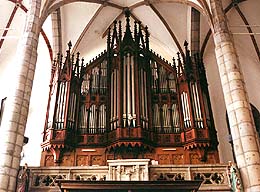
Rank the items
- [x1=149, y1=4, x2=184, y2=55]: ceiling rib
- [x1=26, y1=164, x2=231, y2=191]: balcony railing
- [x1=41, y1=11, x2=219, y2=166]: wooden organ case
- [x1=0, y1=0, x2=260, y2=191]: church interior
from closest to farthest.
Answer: [x1=0, y1=0, x2=260, y2=191]: church interior → [x1=26, y1=164, x2=231, y2=191]: balcony railing → [x1=41, y1=11, x2=219, y2=166]: wooden organ case → [x1=149, y1=4, x2=184, y2=55]: ceiling rib

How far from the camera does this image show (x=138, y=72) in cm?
1398

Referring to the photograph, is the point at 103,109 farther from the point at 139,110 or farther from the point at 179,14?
the point at 179,14

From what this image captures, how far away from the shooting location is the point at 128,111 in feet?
41.8

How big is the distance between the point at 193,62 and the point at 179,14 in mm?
2991

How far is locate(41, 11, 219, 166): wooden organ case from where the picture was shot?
40.4 ft

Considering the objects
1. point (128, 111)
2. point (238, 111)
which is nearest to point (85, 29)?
point (128, 111)

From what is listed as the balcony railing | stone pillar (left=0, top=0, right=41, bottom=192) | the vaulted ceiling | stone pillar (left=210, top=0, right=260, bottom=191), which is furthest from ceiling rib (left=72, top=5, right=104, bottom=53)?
the balcony railing

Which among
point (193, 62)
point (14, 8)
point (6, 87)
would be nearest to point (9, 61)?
point (6, 87)

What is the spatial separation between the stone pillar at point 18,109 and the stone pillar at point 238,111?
6.00 metres

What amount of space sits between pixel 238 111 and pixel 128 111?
13.9 ft

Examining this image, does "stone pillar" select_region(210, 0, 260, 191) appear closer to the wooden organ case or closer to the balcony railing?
the balcony railing

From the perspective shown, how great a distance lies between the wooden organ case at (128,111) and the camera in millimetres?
12312

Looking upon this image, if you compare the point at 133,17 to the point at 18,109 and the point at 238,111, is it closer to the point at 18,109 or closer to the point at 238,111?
the point at 238,111

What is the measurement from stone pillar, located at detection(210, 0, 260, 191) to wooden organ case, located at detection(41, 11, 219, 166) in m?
2.39
